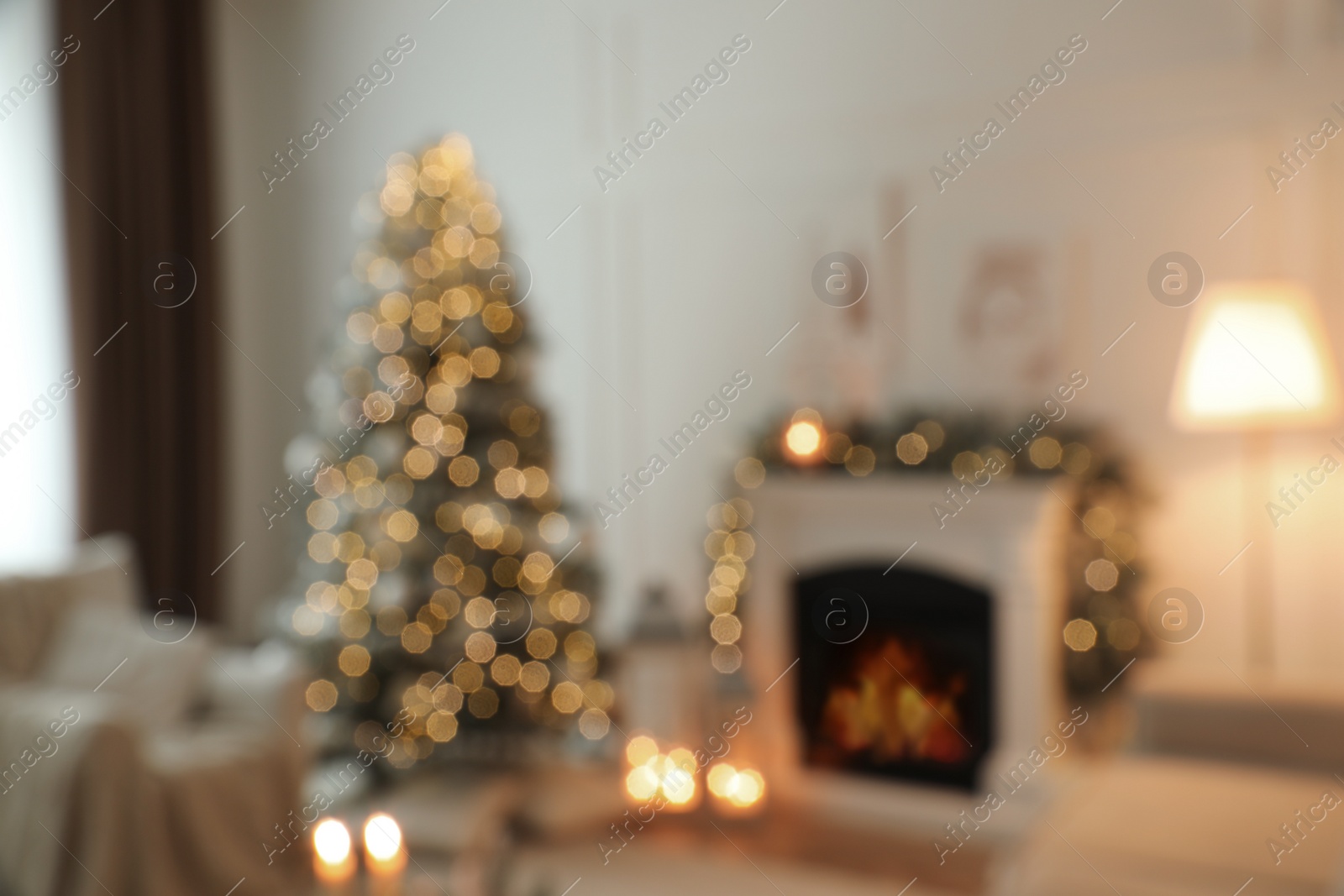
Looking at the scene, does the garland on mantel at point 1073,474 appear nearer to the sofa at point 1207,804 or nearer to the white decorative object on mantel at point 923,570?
the white decorative object on mantel at point 923,570

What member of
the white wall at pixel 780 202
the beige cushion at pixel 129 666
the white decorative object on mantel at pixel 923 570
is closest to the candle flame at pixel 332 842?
the beige cushion at pixel 129 666

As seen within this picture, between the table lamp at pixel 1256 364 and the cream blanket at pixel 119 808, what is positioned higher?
the cream blanket at pixel 119 808

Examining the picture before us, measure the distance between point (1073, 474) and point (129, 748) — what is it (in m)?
2.86

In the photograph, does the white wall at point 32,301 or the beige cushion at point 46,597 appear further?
the white wall at point 32,301

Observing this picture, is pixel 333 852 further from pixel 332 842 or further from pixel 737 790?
pixel 737 790

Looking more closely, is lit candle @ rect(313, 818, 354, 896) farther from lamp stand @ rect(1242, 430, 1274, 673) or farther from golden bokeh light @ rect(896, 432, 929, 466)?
lamp stand @ rect(1242, 430, 1274, 673)

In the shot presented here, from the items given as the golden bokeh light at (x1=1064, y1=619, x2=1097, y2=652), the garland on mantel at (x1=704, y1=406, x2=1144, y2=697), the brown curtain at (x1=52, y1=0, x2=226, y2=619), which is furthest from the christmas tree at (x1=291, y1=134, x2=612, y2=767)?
the golden bokeh light at (x1=1064, y1=619, x2=1097, y2=652)

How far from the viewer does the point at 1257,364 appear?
2.81 m

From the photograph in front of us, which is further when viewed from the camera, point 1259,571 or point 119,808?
point 1259,571

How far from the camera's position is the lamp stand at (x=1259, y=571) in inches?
128

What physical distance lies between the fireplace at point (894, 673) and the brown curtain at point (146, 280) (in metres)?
2.85

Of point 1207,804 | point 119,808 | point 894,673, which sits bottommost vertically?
point 1207,804

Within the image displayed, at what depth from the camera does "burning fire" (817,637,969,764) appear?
12.0 feet

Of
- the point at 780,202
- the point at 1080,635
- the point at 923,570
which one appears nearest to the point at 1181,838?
the point at 1080,635
